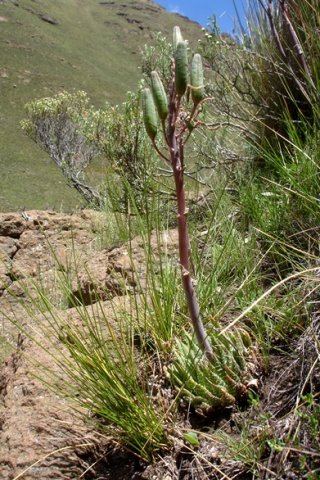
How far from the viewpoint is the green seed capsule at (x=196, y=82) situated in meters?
1.44

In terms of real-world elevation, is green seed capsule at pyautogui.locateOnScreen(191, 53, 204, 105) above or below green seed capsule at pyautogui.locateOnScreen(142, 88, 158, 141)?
above

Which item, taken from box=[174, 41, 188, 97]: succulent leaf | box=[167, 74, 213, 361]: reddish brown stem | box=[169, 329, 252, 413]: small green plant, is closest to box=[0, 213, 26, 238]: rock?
box=[169, 329, 252, 413]: small green plant

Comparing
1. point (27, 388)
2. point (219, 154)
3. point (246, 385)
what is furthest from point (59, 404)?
point (219, 154)

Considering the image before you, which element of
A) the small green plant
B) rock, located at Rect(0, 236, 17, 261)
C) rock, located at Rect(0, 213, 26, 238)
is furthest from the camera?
rock, located at Rect(0, 213, 26, 238)

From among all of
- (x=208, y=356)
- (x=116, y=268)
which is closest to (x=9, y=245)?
(x=116, y=268)

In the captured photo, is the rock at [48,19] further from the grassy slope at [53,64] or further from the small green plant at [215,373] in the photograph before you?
the small green plant at [215,373]

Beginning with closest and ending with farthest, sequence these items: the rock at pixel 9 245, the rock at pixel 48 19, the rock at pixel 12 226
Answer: the rock at pixel 9 245
the rock at pixel 12 226
the rock at pixel 48 19

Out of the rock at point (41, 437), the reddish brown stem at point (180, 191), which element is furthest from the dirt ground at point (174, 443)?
the reddish brown stem at point (180, 191)

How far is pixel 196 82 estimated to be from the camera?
1.46 m

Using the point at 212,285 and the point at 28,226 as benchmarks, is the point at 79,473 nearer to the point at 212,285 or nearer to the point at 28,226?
the point at 212,285

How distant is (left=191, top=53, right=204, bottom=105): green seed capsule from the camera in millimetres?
1436

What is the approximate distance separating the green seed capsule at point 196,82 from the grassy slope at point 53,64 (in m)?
23.8

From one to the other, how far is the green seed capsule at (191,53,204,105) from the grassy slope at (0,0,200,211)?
2375 cm

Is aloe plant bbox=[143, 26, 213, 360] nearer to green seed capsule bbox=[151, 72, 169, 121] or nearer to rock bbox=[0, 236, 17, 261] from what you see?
green seed capsule bbox=[151, 72, 169, 121]
